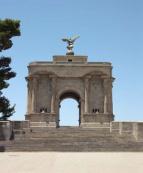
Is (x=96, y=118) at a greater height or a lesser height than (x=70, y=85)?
lesser

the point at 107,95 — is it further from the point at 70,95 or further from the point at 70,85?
the point at 70,95

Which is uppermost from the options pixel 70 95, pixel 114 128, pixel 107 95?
pixel 70 95

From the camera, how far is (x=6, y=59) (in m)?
38.8

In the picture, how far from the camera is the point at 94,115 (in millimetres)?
46188

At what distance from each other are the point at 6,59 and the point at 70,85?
11121 millimetres

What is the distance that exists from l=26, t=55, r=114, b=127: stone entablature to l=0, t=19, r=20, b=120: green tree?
6109mm

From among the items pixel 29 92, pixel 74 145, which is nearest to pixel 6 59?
pixel 29 92

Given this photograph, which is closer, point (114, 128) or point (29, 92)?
point (114, 128)

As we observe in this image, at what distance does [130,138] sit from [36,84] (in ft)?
58.3

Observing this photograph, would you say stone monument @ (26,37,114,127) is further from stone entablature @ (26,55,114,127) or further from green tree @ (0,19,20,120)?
green tree @ (0,19,20,120)

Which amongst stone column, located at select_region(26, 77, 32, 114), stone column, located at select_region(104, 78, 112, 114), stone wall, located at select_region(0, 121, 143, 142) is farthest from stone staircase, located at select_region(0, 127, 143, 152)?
stone column, located at select_region(26, 77, 32, 114)
